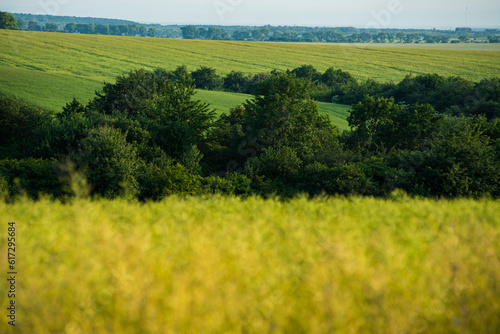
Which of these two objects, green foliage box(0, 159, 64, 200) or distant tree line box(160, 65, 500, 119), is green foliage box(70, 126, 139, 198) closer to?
green foliage box(0, 159, 64, 200)

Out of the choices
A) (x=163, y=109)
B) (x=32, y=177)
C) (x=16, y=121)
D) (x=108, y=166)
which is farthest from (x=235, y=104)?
(x=108, y=166)

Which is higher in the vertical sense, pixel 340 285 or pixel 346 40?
pixel 346 40

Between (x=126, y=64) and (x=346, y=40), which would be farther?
(x=346, y=40)

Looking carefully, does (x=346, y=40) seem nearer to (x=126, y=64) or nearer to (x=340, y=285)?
(x=126, y=64)

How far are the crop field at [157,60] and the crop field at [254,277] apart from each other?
48503 mm

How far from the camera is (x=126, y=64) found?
281 ft

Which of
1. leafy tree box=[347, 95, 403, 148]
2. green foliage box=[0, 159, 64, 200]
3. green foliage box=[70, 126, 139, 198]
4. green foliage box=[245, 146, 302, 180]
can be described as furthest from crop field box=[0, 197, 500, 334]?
leafy tree box=[347, 95, 403, 148]

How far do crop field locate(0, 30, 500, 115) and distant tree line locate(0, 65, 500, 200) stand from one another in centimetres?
2129

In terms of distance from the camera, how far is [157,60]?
312 ft

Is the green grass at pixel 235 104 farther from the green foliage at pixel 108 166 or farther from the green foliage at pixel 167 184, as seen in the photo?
the green foliage at pixel 167 184

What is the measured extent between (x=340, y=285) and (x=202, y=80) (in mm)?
77648

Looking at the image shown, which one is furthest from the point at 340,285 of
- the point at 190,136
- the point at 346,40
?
the point at 346,40

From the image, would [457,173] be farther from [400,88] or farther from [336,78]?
[336,78]

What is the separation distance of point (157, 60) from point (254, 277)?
9531 cm
